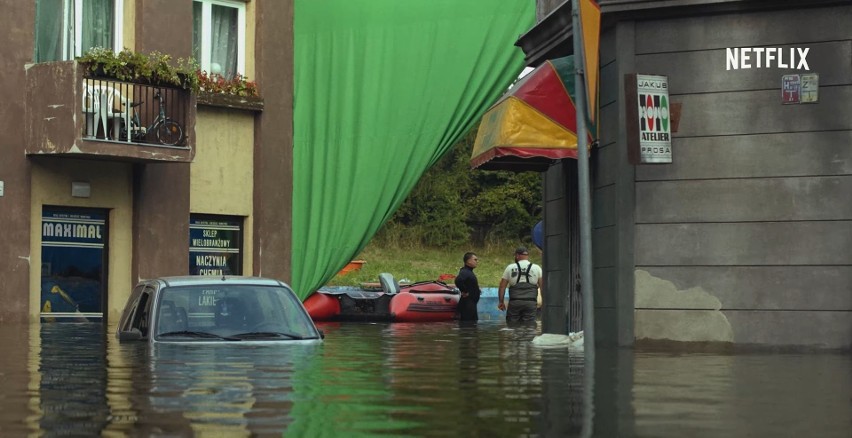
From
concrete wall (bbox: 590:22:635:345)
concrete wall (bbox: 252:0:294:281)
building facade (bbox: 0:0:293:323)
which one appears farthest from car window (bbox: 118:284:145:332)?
concrete wall (bbox: 252:0:294:281)

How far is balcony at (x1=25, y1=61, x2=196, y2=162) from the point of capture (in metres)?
27.1

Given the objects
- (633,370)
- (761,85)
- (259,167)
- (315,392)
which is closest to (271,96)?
(259,167)

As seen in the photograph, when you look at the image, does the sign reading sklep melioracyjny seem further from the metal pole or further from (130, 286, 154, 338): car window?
(130, 286, 154, 338): car window

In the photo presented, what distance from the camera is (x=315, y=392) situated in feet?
33.3

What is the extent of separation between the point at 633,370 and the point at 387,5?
64.6 feet

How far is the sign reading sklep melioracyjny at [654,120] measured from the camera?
1805cm

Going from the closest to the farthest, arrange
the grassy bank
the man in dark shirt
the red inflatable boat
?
the man in dark shirt, the red inflatable boat, the grassy bank

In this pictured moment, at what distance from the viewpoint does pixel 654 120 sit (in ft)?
59.7

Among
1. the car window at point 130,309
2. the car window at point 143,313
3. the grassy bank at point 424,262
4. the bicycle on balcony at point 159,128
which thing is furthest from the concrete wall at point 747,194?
the grassy bank at point 424,262

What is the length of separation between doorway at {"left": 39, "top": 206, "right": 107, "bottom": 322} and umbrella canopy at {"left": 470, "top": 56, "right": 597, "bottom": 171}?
38.3 feet

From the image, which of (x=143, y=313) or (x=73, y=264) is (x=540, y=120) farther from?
(x=73, y=264)

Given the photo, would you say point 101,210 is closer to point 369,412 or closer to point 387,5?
point 387,5

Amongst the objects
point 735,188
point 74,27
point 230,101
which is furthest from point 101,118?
point 735,188

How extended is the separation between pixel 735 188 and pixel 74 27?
15.3m
